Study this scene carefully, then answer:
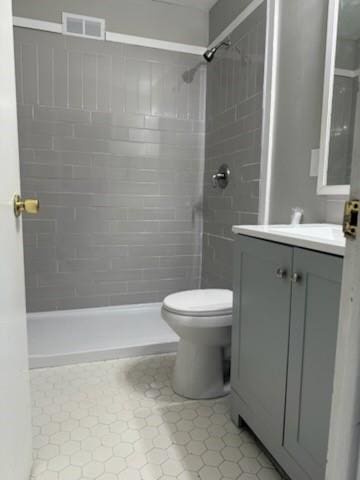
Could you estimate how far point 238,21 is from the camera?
84.9 inches

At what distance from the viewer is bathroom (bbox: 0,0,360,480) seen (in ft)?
3.14

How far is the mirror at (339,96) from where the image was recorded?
4.48ft

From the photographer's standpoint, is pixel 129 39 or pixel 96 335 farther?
pixel 129 39

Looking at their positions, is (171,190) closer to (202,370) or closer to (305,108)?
(305,108)

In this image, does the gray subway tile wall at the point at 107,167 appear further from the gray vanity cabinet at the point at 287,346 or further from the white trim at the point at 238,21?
the gray vanity cabinet at the point at 287,346

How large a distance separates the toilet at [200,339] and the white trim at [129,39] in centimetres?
198

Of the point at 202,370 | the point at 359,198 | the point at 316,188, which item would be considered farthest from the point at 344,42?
the point at 202,370

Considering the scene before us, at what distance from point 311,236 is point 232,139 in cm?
140

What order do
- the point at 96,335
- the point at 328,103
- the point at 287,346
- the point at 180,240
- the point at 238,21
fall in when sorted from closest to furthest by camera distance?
the point at 287,346, the point at 328,103, the point at 238,21, the point at 96,335, the point at 180,240

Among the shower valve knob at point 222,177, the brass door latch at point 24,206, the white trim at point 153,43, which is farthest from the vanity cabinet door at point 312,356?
the white trim at point 153,43

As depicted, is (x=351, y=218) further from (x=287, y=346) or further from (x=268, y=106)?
(x=268, y=106)

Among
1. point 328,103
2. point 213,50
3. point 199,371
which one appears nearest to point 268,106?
point 328,103

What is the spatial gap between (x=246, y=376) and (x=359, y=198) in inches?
43.0

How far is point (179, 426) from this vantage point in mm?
1450
